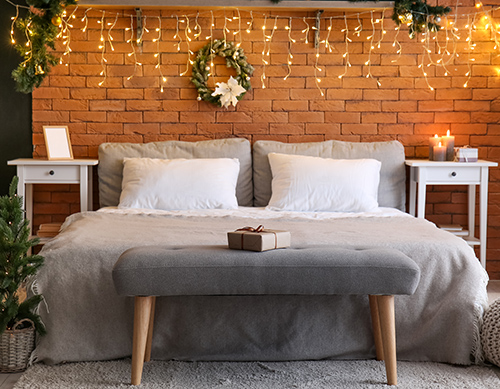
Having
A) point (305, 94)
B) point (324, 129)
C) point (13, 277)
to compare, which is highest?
point (305, 94)

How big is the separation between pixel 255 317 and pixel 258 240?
0.46m

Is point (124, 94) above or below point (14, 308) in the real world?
above

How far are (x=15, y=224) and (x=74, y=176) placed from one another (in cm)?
133

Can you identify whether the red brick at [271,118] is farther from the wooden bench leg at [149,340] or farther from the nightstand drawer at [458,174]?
the wooden bench leg at [149,340]

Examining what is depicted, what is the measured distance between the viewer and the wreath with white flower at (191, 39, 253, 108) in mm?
4234

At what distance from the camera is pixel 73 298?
8.72ft

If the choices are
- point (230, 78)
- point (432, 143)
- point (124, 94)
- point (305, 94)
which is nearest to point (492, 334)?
point (432, 143)

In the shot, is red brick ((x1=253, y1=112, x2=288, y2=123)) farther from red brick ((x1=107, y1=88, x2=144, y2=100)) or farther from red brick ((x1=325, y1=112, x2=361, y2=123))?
red brick ((x1=107, y1=88, x2=144, y2=100))

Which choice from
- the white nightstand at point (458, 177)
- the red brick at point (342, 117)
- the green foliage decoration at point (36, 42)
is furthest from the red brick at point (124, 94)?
the white nightstand at point (458, 177)

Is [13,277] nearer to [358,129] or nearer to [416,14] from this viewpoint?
[358,129]

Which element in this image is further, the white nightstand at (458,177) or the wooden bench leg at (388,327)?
the white nightstand at (458,177)

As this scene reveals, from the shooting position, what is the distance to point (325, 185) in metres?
3.84

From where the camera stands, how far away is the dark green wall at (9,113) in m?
4.29

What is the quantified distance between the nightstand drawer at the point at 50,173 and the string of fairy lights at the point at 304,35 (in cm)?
72
